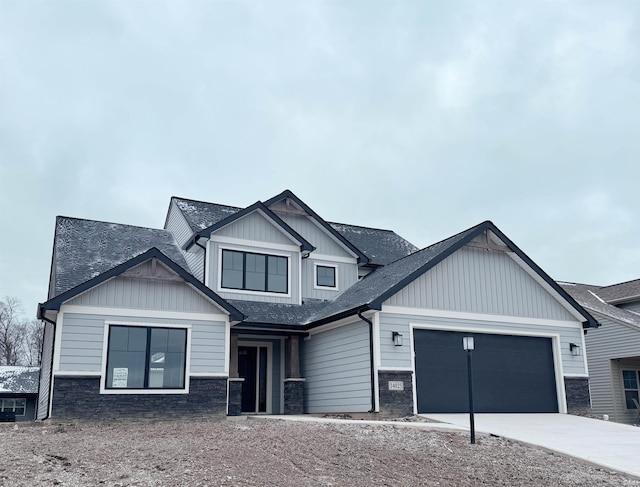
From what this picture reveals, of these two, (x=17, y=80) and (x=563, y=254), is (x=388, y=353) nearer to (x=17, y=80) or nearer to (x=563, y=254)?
(x=17, y=80)

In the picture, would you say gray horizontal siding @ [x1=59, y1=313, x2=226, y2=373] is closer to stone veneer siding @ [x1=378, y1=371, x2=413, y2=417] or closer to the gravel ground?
the gravel ground

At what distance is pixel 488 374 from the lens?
17.0 meters

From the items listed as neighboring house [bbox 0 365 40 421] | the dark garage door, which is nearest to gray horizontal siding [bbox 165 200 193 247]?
the dark garage door

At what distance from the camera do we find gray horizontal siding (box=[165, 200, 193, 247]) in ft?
66.6

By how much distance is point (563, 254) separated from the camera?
3972 centimetres

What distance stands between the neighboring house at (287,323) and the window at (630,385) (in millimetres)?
7830

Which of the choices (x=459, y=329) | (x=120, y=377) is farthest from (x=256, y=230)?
(x=459, y=329)

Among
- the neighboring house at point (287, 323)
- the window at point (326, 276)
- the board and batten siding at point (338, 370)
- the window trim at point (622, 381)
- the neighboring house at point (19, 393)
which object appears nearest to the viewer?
the neighboring house at point (287, 323)

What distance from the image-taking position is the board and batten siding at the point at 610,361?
77.7 ft

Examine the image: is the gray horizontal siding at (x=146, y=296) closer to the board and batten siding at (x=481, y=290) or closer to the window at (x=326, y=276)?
the board and batten siding at (x=481, y=290)

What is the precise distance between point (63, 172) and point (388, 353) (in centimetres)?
1844

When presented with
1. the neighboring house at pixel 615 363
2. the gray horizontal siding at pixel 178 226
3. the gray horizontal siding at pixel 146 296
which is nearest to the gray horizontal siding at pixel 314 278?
the gray horizontal siding at pixel 178 226

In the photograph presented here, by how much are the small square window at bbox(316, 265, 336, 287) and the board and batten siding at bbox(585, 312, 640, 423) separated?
10.2 metres

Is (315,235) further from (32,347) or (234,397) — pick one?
(32,347)
